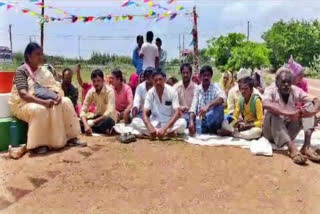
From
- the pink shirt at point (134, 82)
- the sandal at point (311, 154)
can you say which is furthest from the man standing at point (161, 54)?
the sandal at point (311, 154)

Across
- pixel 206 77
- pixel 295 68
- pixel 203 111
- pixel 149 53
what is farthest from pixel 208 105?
pixel 149 53

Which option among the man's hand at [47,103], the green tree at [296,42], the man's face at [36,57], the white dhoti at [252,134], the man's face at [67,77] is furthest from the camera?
the green tree at [296,42]

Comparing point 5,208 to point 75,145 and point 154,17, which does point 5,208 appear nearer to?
point 75,145

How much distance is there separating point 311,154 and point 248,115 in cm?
122

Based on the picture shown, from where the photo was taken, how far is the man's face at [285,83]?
16.8ft

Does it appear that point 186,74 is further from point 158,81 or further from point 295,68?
point 295,68

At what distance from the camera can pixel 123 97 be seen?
6.81 meters

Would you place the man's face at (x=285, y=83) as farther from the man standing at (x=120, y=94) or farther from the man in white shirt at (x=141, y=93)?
the man standing at (x=120, y=94)

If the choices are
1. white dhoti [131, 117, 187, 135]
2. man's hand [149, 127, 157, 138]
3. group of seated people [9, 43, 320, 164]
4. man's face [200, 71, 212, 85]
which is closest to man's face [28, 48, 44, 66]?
group of seated people [9, 43, 320, 164]

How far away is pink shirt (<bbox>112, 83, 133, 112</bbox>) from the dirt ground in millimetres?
1739

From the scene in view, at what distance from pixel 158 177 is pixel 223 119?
2.05 meters

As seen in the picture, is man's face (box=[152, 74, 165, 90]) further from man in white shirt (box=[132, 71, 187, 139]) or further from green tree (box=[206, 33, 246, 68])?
green tree (box=[206, 33, 246, 68])

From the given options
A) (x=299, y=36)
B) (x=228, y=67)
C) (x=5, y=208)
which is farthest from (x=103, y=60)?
(x=5, y=208)

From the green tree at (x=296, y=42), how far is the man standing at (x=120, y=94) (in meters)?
30.6
